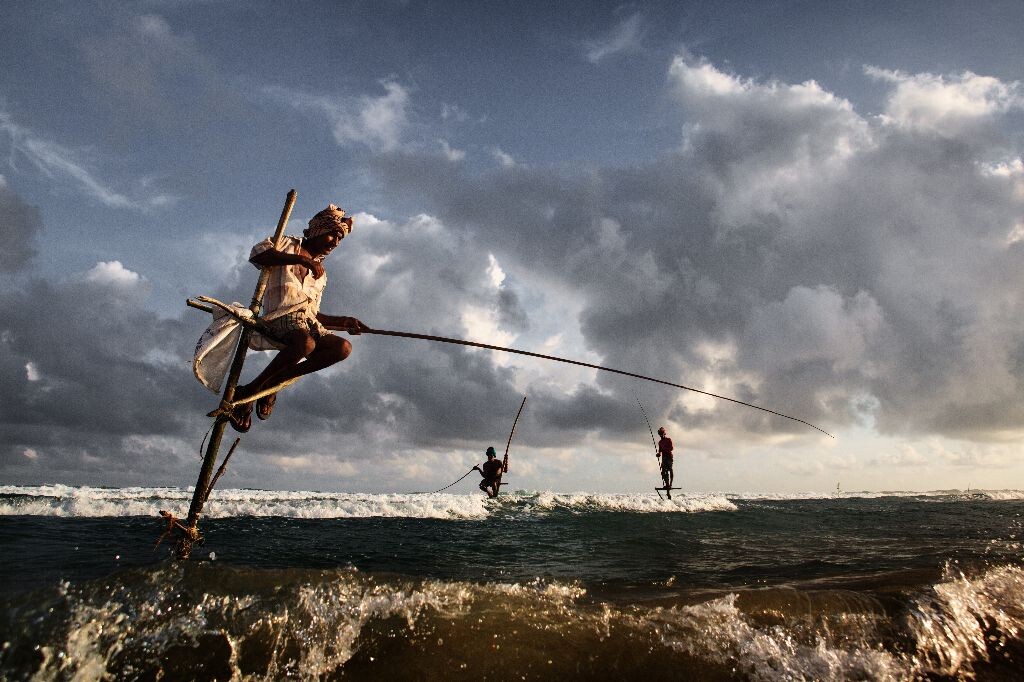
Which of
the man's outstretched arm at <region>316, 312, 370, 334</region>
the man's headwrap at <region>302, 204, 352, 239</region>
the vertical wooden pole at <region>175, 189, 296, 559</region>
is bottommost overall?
the vertical wooden pole at <region>175, 189, 296, 559</region>

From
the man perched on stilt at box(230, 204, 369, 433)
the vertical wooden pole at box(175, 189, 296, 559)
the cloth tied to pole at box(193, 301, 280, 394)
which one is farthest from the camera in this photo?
the man perched on stilt at box(230, 204, 369, 433)

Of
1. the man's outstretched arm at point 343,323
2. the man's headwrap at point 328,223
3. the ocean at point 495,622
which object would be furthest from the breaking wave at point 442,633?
the man's headwrap at point 328,223

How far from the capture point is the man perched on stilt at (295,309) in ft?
14.5

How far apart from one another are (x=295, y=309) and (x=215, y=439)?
132 centimetres

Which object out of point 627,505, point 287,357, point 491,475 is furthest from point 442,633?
point 627,505

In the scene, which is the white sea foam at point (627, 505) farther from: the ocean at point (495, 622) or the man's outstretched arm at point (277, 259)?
the man's outstretched arm at point (277, 259)

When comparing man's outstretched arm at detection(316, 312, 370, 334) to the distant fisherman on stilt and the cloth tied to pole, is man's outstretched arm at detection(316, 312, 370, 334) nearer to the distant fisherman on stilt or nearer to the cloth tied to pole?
the cloth tied to pole

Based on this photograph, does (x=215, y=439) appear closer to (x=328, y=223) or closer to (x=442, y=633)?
(x=328, y=223)

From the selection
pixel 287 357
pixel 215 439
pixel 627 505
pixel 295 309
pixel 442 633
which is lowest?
pixel 627 505

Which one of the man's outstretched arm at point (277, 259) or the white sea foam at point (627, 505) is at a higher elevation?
the man's outstretched arm at point (277, 259)

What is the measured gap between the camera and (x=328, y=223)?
474cm

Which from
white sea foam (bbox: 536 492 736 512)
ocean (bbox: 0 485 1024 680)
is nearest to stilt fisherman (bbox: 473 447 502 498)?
white sea foam (bbox: 536 492 736 512)

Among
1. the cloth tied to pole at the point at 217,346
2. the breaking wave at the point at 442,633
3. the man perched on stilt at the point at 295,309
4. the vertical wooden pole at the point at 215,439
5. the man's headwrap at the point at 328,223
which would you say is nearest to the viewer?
the breaking wave at the point at 442,633

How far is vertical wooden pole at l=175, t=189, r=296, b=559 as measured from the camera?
4141 millimetres
